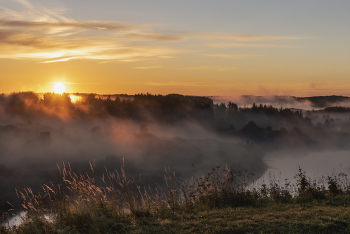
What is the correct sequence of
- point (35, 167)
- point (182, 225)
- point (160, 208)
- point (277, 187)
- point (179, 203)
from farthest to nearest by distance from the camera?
point (35, 167), point (277, 187), point (179, 203), point (160, 208), point (182, 225)

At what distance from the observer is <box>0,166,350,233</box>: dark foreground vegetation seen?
7820 millimetres

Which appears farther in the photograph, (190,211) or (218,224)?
(190,211)

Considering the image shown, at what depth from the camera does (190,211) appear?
977 cm

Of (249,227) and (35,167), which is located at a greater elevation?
(249,227)

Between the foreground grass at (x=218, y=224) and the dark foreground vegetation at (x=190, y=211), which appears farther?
the dark foreground vegetation at (x=190, y=211)

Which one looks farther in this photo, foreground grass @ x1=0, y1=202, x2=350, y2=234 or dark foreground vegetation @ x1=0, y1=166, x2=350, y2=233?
dark foreground vegetation @ x1=0, y1=166, x2=350, y2=233

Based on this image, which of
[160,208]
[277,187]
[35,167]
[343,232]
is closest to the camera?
[343,232]

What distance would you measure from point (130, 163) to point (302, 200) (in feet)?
610

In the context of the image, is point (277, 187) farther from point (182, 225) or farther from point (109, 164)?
point (109, 164)

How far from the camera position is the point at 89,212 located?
8.50m

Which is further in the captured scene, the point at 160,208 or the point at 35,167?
the point at 35,167

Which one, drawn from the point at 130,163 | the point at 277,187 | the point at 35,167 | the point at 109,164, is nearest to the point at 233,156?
the point at 130,163

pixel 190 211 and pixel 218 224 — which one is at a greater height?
pixel 218 224

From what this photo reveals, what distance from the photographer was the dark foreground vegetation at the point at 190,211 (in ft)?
25.7
